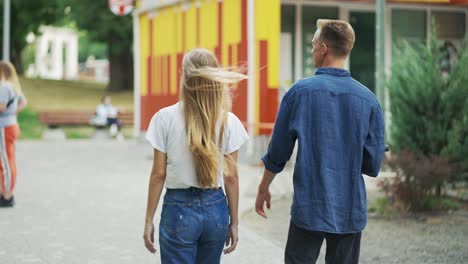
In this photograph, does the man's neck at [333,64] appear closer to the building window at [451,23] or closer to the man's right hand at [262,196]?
the man's right hand at [262,196]

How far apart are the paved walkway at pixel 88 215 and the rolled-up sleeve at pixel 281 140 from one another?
9.66 ft

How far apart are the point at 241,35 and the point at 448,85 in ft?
25.8

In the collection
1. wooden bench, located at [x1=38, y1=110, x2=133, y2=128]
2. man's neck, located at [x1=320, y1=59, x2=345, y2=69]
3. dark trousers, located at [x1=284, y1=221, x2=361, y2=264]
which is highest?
man's neck, located at [x1=320, y1=59, x2=345, y2=69]

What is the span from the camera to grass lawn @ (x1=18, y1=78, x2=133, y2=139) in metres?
30.2

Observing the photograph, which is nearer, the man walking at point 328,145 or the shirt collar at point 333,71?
the man walking at point 328,145

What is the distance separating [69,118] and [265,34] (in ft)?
50.1

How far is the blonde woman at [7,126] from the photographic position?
995 centimetres

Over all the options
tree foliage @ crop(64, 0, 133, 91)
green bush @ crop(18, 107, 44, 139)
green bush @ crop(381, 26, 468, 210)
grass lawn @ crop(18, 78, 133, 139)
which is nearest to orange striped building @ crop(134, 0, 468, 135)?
green bush @ crop(381, 26, 468, 210)

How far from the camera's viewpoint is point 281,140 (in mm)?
4055

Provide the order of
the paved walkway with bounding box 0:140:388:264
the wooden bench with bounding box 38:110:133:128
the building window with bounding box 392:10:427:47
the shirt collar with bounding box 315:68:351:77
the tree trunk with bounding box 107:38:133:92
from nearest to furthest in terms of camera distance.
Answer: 1. the shirt collar with bounding box 315:68:351:77
2. the paved walkway with bounding box 0:140:388:264
3. the building window with bounding box 392:10:427:47
4. the wooden bench with bounding box 38:110:133:128
5. the tree trunk with bounding box 107:38:133:92

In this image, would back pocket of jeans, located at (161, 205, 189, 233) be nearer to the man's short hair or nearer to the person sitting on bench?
the man's short hair

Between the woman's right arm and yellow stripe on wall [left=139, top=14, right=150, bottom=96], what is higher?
yellow stripe on wall [left=139, top=14, right=150, bottom=96]

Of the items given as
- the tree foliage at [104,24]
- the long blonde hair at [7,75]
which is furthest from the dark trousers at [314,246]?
the tree foliage at [104,24]

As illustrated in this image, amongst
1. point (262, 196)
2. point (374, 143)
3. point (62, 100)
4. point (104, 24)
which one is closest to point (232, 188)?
point (262, 196)
